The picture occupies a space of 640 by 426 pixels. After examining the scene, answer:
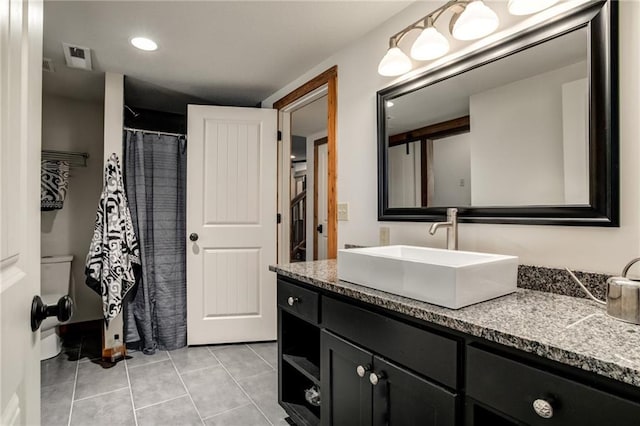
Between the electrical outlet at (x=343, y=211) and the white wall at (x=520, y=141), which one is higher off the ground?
the white wall at (x=520, y=141)

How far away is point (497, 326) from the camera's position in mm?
829

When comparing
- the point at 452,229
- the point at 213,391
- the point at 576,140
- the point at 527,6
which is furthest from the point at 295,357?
the point at 527,6

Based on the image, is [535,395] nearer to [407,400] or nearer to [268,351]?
[407,400]

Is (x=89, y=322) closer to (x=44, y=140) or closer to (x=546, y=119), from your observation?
(x=44, y=140)

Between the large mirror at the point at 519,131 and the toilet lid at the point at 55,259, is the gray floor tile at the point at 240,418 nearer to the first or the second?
the large mirror at the point at 519,131

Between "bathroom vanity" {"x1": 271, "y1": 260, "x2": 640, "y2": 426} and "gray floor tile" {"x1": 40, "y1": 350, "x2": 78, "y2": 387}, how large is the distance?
1.85 meters

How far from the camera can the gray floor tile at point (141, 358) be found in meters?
2.49

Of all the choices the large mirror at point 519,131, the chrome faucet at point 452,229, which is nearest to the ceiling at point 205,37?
the large mirror at point 519,131

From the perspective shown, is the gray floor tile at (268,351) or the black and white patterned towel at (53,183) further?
the black and white patterned towel at (53,183)

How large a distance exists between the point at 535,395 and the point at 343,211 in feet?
5.05

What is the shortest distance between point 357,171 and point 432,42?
0.81m

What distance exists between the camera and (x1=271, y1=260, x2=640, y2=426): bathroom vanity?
2.23 ft

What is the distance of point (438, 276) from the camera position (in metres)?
1.01

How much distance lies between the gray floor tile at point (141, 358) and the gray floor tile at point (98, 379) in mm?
68
